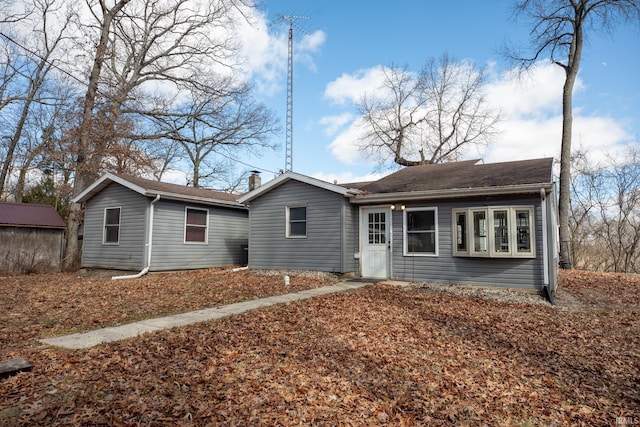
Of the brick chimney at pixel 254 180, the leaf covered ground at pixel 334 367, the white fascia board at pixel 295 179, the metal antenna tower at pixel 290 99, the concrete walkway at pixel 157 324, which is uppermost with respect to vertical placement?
the metal antenna tower at pixel 290 99

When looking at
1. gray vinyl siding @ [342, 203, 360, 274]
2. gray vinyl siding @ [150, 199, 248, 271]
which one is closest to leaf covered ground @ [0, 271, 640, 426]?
gray vinyl siding @ [342, 203, 360, 274]

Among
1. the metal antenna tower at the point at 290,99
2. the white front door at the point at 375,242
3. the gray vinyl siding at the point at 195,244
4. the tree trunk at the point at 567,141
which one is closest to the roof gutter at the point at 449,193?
the white front door at the point at 375,242

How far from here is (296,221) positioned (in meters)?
12.5

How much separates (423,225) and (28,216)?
47.0ft

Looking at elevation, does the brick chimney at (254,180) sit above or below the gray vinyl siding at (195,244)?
above

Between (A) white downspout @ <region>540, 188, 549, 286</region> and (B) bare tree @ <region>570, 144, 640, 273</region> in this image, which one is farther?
(B) bare tree @ <region>570, 144, 640, 273</region>

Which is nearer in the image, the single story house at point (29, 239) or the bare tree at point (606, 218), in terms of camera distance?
the single story house at point (29, 239)

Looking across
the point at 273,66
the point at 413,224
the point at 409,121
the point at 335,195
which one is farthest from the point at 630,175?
the point at 273,66

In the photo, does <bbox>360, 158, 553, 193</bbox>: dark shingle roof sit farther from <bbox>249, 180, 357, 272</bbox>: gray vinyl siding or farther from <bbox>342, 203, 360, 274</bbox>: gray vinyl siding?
<bbox>249, 180, 357, 272</bbox>: gray vinyl siding

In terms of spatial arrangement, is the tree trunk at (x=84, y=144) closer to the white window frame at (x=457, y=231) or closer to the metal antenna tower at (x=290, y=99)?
the metal antenna tower at (x=290, y=99)

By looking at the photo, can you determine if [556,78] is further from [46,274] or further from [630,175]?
[46,274]

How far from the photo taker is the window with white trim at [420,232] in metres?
10.3

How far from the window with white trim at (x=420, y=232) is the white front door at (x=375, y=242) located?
65 centimetres

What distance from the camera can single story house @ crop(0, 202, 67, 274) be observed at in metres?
12.6
